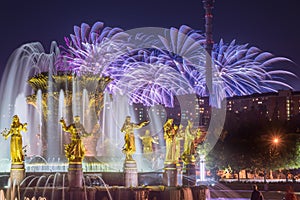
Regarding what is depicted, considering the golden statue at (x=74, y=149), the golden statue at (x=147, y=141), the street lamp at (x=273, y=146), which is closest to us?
the golden statue at (x=74, y=149)

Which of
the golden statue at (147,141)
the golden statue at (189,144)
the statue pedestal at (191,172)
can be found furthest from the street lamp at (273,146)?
the golden statue at (147,141)

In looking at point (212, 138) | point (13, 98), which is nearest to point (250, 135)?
point (212, 138)

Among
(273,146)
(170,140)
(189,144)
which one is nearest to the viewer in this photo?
(170,140)

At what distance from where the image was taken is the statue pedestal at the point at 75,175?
2461 cm

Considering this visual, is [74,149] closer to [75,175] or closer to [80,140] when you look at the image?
[80,140]

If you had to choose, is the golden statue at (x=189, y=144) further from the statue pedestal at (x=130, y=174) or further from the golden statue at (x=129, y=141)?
the statue pedestal at (x=130, y=174)

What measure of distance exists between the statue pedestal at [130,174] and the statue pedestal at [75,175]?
2281 mm

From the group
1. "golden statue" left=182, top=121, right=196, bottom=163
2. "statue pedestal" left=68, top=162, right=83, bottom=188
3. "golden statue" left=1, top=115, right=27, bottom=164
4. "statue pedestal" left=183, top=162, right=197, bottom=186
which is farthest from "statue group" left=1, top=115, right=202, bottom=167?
"statue pedestal" left=183, top=162, right=197, bottom=186

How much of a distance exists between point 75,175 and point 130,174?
2735 millimetres

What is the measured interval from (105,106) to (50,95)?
12.0 ft

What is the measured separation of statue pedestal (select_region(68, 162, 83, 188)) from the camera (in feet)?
80.7

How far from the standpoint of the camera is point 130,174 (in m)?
26.3

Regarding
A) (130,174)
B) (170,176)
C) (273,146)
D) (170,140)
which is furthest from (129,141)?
(273,146)

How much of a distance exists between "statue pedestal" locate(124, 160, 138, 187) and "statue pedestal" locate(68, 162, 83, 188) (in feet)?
7.48
